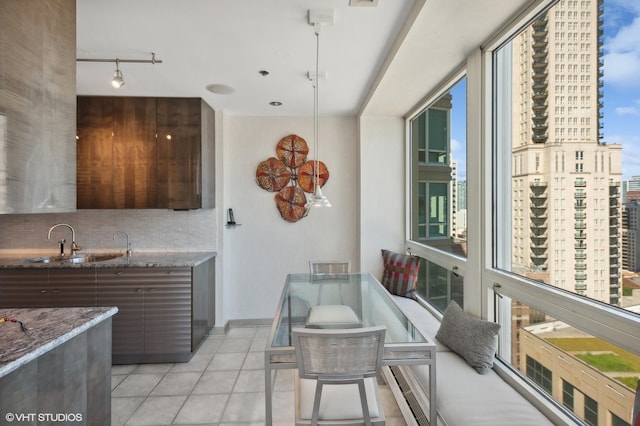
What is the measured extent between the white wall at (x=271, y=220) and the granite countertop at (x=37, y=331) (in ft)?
7.87

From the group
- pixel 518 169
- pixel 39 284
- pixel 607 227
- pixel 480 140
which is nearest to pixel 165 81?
pixel 39 284

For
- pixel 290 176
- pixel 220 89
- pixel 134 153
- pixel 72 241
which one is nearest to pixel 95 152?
pixel 134 153

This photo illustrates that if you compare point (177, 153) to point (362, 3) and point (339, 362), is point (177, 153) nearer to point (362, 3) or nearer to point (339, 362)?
point (362, 3)

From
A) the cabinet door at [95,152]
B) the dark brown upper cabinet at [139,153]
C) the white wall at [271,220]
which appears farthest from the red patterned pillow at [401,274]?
the cabinet door at [95,152]

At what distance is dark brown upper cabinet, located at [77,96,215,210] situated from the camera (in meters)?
3.27

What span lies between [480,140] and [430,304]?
5.95ft

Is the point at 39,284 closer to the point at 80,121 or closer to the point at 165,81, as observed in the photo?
the point at 80,121

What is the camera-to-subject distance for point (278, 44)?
227cm

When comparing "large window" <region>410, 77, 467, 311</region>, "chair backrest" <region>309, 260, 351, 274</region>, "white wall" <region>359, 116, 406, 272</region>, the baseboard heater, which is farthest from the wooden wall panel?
"white wall" <region>359, 116, 406, 272</region>

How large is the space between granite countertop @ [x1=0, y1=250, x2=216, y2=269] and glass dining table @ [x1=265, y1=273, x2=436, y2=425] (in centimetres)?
117

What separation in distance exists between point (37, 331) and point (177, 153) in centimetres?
238

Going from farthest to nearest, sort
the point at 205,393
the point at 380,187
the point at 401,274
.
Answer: the point at 380,187, the point at 401,274, the point at 205,393

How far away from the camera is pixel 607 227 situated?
139 centimetres

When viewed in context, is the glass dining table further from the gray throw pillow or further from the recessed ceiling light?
the recessed ceiling light
